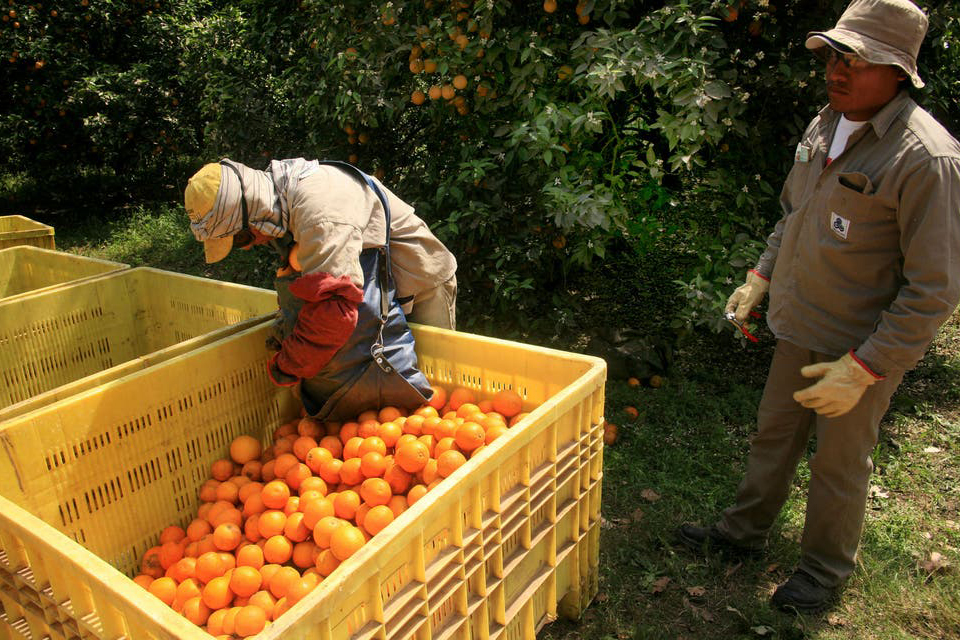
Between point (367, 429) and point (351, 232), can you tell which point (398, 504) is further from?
point (351, 232)

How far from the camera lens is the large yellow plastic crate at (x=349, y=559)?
172cm

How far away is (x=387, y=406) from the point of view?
118 inches

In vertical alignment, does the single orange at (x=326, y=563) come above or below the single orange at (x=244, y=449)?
above

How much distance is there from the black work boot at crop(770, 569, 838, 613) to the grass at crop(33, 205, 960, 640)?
Answer: 4cm

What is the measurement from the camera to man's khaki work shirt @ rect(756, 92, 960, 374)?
224 cm

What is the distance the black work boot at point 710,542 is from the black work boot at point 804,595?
311 millimetres

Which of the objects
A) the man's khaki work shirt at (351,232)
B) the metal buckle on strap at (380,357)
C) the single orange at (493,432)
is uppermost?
the man's khaki work shirt at (351,232)

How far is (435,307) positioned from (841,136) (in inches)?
70.6

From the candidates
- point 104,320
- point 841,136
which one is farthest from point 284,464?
point 841,136

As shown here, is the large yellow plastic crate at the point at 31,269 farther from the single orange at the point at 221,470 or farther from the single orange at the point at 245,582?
the single orange at the point at 245,582

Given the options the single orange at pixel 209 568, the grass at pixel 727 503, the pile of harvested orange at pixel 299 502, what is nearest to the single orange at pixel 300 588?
the pile of harvested orange at pixel 299 502

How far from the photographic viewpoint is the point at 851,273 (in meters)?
2.52

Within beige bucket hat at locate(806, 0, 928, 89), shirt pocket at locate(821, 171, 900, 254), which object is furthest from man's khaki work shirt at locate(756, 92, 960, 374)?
beige bucket hat at locate(806, 0, 928, 89)

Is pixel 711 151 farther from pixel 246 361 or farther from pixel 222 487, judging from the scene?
pixel 222 487
